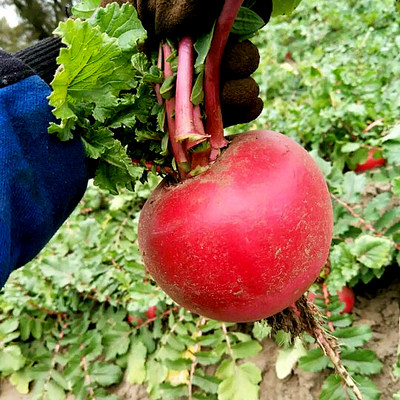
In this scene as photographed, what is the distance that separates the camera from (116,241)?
2.01 metres

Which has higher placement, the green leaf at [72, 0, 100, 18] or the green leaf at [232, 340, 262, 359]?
the green leaf at [72, 0, 100, 18]

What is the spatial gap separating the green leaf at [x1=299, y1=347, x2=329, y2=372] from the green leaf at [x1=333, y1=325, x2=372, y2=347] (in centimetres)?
7

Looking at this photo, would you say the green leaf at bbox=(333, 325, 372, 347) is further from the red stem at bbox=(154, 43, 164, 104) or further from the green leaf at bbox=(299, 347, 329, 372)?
the red stem at bbox=(154, 43, 164, 104)

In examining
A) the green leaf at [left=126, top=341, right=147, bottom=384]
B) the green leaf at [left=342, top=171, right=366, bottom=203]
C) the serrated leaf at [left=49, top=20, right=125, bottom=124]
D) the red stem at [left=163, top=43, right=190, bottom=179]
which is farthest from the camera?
the green leaf at [left=126, top=341, right=147, bottom=384]

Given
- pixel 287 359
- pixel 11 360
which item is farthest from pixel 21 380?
pixel 287 359

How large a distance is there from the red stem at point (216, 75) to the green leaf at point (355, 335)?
72 centimetres

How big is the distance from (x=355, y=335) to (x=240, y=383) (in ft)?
1.27

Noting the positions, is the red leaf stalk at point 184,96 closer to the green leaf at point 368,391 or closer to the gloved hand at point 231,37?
the gloved hand at point 231,37

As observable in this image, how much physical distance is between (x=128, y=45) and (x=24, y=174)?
0.93ft

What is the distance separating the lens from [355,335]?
122 cm

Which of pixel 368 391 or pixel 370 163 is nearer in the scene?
pixel 368 391

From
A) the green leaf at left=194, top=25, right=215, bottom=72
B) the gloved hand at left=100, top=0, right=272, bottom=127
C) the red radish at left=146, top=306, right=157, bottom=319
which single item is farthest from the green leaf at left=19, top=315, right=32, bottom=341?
the green leaf at left=194, top=25, right=215, bottom=72

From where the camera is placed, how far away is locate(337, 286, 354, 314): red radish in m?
1.44

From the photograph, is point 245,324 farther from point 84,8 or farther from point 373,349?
point 84,8
